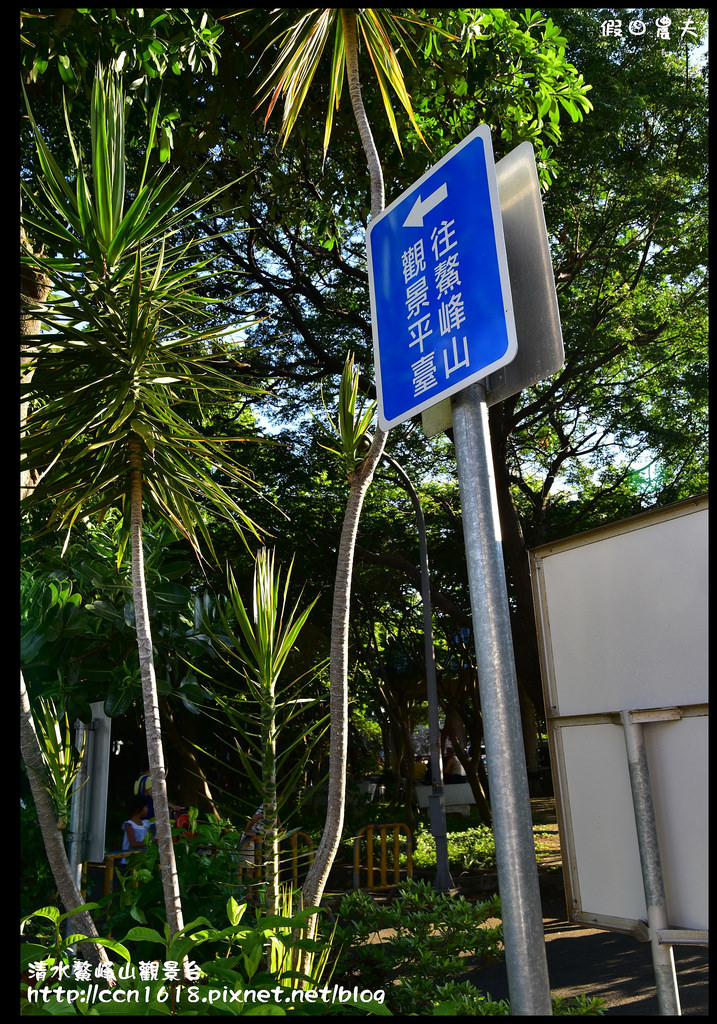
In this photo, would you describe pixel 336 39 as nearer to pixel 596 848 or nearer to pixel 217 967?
pixel 596 848

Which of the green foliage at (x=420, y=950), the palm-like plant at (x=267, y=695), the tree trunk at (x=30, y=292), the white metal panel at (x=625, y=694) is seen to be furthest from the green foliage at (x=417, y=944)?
the tree trunk at (x=30, y=292)

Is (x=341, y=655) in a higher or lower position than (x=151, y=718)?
higher

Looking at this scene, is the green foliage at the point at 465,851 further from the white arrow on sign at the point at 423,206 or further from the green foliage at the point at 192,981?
the white arrow on sign at the point at 423,206

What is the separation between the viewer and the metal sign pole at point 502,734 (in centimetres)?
176

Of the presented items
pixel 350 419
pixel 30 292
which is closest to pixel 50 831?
pixel 350 419

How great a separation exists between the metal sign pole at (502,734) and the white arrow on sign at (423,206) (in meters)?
0.59

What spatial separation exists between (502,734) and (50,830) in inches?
75.7

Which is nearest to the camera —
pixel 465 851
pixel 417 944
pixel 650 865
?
pixel 650 865

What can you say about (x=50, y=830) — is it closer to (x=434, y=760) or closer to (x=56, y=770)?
(x=56, y=770)

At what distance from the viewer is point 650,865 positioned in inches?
70.3

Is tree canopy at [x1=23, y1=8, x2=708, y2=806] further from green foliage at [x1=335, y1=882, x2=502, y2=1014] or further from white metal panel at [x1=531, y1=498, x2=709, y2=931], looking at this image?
green foliage at [x1=335, y1=882, x2=502, y2=1014]

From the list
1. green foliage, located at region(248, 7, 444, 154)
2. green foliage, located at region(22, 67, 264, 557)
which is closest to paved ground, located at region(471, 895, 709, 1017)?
green foliage, located at region(22, 67, 264, 557)

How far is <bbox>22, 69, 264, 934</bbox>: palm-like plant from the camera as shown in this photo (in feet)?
10.1

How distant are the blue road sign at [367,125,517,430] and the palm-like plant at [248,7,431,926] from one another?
0.89 meters
